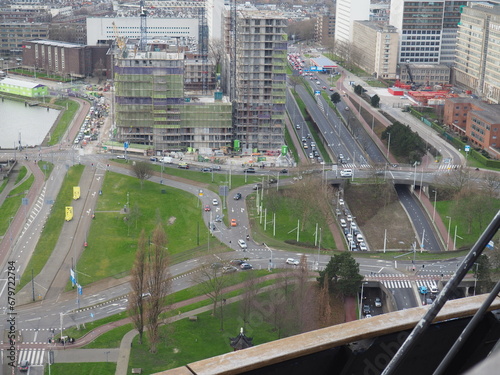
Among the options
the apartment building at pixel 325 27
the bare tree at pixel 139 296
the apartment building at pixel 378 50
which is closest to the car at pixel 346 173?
the bare tree at pixel 139 296

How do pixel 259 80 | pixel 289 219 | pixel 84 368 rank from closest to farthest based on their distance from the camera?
pixel 84 368 < pixel 289 219 < pixel 259 80

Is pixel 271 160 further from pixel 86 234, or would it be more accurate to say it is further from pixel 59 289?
pixel 59 289

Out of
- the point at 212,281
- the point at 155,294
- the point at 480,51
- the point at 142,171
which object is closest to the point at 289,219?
the point at 142,171

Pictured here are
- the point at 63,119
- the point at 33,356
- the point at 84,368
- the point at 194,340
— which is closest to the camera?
the point at 84,368

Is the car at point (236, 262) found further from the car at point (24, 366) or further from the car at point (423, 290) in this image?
the car at point (24, 366)

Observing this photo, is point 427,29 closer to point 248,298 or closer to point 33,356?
point 248,298

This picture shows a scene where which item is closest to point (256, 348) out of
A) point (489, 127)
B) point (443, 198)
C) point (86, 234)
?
point (86, 234)
